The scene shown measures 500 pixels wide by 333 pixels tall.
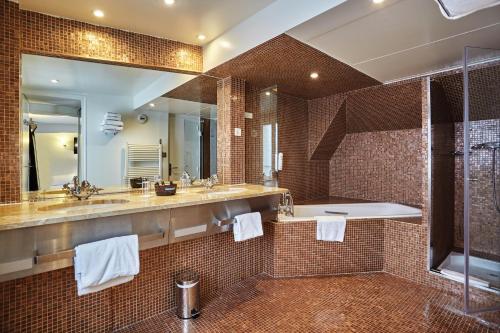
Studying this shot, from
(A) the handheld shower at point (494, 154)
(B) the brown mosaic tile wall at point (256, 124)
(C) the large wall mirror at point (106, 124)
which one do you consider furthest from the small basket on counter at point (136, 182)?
(A) the handheld shower at point (494, 154)

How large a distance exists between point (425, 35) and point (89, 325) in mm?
3279

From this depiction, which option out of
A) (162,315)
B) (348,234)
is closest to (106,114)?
(162,315)

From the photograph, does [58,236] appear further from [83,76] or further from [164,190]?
[83,76]

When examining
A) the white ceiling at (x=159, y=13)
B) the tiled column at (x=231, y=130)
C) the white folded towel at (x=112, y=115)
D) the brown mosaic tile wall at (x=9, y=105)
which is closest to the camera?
the brown mosaic tile wall at (x=9, y=105)

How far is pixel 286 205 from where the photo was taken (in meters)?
3.14

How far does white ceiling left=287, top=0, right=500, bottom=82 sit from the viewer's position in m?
1.79

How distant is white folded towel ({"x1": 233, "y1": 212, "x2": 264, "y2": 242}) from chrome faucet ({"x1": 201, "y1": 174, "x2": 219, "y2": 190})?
0.64 meters

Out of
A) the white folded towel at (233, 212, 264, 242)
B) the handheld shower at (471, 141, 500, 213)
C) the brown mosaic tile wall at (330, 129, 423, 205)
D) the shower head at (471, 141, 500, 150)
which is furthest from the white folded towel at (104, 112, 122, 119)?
the shower head at (471, 141, 500, 150)

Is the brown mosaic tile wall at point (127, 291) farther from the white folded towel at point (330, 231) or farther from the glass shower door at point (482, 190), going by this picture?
the glass shower door at point (482, 190)

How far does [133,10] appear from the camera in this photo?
2131 millimetres

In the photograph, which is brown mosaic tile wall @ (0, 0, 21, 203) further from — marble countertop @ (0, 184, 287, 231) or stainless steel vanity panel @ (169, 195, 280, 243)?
stainless steel vanity panel @ (169, 195, 280, 243)

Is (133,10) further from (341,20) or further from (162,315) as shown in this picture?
(162,315)

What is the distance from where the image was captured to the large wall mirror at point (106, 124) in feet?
6.86

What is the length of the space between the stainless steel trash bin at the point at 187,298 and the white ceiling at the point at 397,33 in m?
2.08
